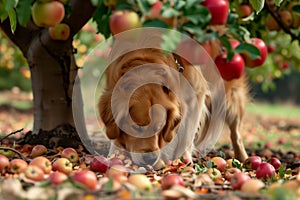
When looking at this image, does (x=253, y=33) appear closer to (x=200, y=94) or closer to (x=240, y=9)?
(x=240, y=9)

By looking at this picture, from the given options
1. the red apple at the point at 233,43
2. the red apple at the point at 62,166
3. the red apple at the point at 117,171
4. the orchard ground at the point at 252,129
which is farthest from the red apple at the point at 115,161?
the orchard ground at the point at 252,129

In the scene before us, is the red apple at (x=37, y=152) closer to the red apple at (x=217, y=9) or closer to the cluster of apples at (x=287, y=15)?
the red apple at (x=217, y=9)

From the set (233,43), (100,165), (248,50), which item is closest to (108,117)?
(100,165)

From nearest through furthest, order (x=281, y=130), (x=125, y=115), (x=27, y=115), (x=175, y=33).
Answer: (x=175, y=33), (x=125, y=115), (x=281, y=130), (x=27, y=115)

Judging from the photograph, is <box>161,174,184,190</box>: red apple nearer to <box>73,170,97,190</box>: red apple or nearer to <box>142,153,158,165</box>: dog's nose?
<box>73,170,97,190</box>: red apple

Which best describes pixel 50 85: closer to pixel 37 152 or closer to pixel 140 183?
pixel 37 152

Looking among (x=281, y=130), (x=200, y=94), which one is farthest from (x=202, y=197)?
(x=281, y=130)

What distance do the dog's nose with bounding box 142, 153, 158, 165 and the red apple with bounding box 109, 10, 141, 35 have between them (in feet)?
4.82

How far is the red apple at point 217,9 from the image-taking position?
7.55 feet

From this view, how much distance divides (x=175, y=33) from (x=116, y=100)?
157cm

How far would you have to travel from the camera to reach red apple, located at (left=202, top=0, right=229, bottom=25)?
2301 millimetres

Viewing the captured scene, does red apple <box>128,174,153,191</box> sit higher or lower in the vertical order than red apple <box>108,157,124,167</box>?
higher

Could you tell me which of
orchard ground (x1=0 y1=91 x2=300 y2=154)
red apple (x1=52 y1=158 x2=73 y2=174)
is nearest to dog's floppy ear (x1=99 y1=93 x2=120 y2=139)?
red apple (x1=52 y1=158 x2=73 y2=174)

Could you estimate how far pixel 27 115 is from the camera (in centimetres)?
1309
